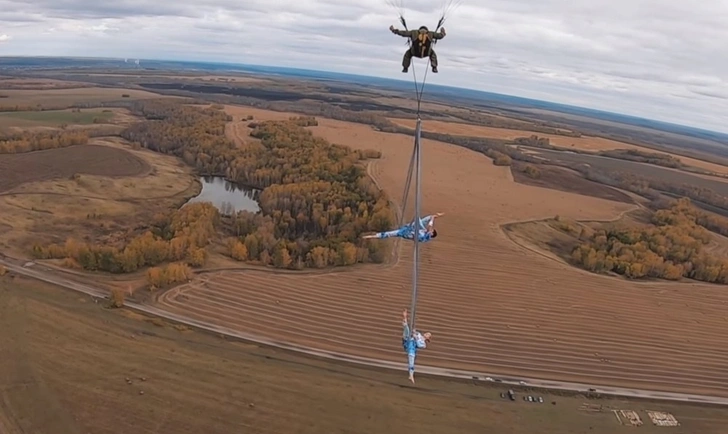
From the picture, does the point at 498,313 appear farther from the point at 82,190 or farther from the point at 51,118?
the point at 51,118

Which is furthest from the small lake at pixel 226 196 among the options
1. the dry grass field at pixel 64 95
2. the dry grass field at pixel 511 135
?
the dry grass field at pixel 64 95

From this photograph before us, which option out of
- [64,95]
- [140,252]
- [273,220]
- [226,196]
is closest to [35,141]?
[226,196]

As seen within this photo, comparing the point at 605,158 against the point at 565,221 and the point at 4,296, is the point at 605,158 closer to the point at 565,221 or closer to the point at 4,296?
the point at 565,221

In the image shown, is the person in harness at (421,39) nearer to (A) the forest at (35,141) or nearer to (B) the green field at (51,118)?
(A) the forest at (35,141)

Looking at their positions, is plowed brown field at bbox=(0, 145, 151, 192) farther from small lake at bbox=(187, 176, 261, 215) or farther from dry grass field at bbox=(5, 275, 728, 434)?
dry grass field at bbox=(5, 275, 728, 434)

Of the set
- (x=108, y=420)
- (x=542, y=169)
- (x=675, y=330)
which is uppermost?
(x=542, y=169)

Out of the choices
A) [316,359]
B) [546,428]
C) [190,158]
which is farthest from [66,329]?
[190,158]
